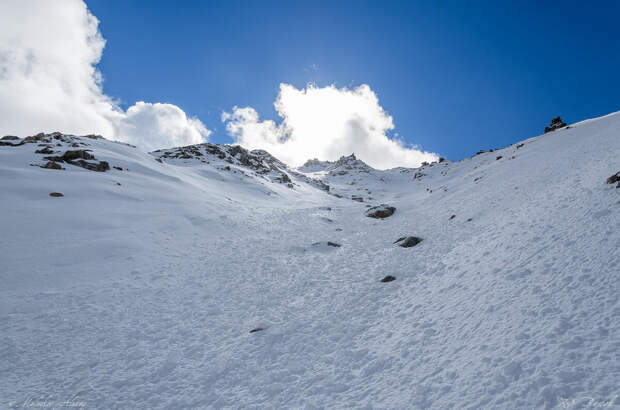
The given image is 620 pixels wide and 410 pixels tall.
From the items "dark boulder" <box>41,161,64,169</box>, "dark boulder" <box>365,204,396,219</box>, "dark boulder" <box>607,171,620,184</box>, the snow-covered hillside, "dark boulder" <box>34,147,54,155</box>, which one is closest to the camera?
the snow-covered hillside

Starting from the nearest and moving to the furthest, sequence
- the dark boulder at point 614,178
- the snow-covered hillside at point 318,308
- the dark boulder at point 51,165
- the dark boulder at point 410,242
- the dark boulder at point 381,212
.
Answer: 1. the snow-covered hillside at point 318,308
2. the dark boulder at point 614,178
3. the dark boulder at point 410,242
4. the dark boulder at point 51,165
5. the dark boulder at point 381,212

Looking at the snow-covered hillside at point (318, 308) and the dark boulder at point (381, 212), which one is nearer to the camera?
the snow-covered hillside at point (318, 308)

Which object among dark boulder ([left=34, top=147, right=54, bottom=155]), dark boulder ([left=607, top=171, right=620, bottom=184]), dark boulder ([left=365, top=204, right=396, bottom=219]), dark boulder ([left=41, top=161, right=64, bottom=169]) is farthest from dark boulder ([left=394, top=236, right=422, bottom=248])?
dark boulder ([left=34, top=147, right=54, bottom=155])

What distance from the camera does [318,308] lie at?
1095 cm

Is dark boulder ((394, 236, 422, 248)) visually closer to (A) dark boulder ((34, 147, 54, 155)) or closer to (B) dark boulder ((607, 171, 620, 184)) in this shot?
(B) dark boulder ((607, 171, 620, 184))

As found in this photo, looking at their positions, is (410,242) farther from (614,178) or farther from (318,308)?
(614,178)

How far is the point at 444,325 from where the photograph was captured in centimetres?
789

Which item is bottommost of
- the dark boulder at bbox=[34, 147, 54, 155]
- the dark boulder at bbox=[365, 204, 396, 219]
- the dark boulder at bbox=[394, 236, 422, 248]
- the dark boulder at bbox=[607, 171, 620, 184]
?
the dark boulder at bbox=[394, 236, 422, 248]

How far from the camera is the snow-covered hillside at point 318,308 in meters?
5.82

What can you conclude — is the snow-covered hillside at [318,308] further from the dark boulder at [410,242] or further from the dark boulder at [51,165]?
the dark boulder at [51,165]

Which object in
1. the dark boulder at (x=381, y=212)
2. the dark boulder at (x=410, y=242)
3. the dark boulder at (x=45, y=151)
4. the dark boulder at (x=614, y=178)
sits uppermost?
the dark boulder at (x=45, y=151)

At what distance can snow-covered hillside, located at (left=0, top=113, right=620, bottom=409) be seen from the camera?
582 centimetres

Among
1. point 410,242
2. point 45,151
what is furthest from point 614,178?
point 45,151

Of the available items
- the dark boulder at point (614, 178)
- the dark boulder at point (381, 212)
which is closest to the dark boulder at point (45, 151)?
the dark boulder at point (381, 212)
